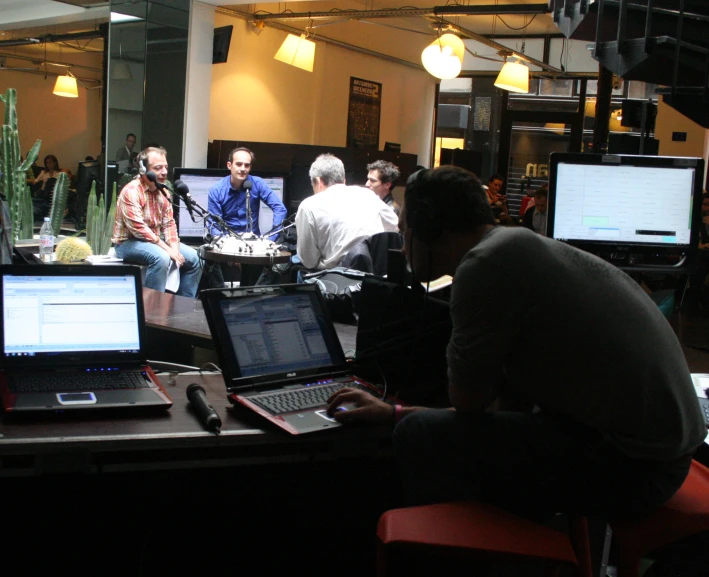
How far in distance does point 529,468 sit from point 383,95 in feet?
32.6

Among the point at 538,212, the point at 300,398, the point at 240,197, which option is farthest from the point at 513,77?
the point at 300,398

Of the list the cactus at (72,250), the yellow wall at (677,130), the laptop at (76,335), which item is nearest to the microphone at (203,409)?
the laptop at (76,335)

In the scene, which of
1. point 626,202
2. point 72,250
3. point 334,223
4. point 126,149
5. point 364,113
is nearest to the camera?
point 626,202

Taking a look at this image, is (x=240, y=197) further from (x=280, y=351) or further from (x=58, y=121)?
(x=58, y=121)

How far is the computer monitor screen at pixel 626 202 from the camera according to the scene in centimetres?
297

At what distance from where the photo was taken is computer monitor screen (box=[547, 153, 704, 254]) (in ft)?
9.74

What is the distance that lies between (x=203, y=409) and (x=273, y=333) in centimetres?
35

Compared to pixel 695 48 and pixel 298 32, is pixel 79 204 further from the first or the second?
pixel 695 48

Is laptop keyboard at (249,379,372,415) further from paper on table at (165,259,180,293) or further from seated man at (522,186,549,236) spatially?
seated man at (522,186,549,236)

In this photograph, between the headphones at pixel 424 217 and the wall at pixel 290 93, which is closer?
the headphones at pixel 424 217

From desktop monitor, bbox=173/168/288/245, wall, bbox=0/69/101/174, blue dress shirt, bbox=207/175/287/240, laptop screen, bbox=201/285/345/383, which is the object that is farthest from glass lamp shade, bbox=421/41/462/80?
laptop screen, bbox=201/285/345/383

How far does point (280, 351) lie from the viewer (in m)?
2.15

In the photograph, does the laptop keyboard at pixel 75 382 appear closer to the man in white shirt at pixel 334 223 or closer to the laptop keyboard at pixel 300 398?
the laptop keyboard at pixel 300 398

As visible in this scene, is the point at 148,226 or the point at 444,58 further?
the point at 444,58
